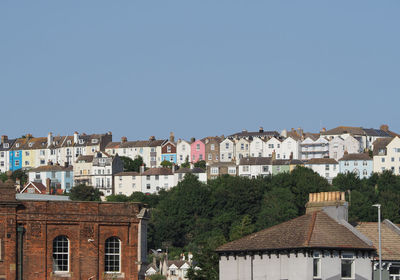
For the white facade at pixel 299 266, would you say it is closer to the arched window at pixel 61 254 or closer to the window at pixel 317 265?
the window at pixel 317 265

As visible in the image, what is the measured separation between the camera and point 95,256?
61.4 m

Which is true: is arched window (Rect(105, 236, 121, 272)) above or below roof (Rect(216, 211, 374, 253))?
below

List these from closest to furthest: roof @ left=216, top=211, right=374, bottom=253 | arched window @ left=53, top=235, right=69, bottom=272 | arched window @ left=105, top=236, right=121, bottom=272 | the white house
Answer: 1. the white house
2. roof @ left=216, top=211, right=374, bottom=253
3. arched window @ left=53, top=235, right=69, bottom=272
4. arched window @ left=105, top=236, right=121, bottom=272

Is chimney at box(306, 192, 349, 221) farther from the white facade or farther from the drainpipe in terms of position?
the drainpipe

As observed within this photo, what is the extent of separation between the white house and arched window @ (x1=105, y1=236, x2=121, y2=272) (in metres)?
5.92

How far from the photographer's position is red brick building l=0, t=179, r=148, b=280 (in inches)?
2361

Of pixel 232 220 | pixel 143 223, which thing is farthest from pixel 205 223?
pixel 143 223

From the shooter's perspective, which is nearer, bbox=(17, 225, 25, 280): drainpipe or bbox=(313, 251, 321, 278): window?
bbox=(313, 251, 321, 278): window

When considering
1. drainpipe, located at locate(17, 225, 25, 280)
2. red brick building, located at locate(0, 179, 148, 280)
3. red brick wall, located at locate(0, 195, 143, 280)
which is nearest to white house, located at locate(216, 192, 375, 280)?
red brick building, located at locate(0, 179, 148, 280)

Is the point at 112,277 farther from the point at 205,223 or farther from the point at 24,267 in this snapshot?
the point at 205,223

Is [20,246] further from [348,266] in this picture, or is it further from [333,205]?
[348,266]

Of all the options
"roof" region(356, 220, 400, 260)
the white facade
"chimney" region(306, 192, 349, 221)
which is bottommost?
the white facade

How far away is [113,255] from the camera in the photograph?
205 feet

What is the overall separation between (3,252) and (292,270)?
47.2ft
